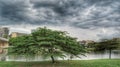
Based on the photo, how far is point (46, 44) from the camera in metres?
14.3

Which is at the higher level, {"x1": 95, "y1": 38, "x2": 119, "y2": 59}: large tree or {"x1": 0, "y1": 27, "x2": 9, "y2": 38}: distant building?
{"x1": 0, "y1": 27, "x2": 9, "y2": 38}: distant building

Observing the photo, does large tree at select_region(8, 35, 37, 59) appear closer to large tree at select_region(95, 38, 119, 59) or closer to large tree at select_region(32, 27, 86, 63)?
large tree at select_region(32, 27, 86, 63)

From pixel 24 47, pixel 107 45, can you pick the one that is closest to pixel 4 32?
pixel 107 45

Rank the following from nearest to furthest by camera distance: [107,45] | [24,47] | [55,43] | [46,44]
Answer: [46,44] → [55,43] → [24,47] → [107,45]

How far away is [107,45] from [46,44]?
18.5 metres

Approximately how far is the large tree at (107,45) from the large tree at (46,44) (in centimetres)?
1426

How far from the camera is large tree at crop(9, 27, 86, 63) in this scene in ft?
46.5

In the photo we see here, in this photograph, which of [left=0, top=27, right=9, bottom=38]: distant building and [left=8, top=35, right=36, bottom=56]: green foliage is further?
[left=0, top=27, right=9, bottom=38]: distant building

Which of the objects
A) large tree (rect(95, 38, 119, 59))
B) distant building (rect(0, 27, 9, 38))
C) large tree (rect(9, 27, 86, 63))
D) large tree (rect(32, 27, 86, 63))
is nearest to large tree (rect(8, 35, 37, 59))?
large tree (rect(9, 27, 86, 63))

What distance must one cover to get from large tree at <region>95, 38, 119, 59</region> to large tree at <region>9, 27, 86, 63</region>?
1426 centimetres

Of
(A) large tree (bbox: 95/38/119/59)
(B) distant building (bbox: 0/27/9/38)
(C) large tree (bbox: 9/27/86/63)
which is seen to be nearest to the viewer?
(C) large tree (bbox: 9/27/86/63)

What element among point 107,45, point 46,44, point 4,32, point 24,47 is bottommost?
point 107,45

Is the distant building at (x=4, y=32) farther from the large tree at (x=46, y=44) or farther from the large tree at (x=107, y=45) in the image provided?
the large tree at (x=46, y=44)

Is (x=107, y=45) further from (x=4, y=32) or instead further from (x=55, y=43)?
(x=4, y=32)
